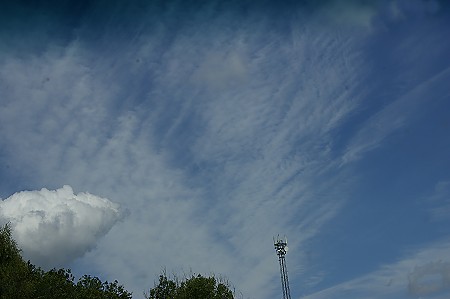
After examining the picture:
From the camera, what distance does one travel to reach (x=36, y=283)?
186 feet

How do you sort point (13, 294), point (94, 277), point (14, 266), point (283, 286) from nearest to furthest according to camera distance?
point (13, 294) < point (14, 266) < point (283, 286) < point (94, 277)

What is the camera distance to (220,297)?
6638cm

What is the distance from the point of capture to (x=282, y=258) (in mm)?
65438

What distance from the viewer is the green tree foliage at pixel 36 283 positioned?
54562mm

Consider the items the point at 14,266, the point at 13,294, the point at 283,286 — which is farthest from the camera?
the point at 283,286

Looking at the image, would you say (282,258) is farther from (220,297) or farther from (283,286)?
(220,297)

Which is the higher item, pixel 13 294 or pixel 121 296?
pixel 121 296

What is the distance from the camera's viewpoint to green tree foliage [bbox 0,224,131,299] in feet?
179

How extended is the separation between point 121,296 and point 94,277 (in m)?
4.32

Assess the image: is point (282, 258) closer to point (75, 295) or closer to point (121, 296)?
point (121, 296)

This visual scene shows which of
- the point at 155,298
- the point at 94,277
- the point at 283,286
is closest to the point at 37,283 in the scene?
the point at 94,277

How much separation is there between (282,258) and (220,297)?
9022 millimetres

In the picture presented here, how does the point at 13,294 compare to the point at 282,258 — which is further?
the point at 282,258

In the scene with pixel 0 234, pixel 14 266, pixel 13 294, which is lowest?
pixel 13 294
